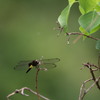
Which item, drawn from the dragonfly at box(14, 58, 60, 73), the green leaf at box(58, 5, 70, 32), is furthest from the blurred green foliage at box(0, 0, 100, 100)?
the green leaf at box(58, 5, 70, 32)

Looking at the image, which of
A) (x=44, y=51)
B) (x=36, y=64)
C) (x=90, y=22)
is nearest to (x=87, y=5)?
(x=90, y=22)

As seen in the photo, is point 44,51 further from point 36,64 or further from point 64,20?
point 64,20

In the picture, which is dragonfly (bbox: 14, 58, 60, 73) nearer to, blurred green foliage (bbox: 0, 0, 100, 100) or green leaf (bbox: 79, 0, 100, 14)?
green leaf (bbox: 79, 0, 100, 14)

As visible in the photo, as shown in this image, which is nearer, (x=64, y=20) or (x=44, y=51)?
(x=64, y=20)

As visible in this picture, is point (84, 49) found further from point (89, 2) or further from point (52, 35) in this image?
point (89, 2)

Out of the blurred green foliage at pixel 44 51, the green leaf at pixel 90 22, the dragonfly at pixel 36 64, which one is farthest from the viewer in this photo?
the blurred green foliage at pixel 44 51

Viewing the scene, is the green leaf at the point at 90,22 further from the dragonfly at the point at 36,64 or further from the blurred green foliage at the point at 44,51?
the blurred green foliage at the point at 44,51

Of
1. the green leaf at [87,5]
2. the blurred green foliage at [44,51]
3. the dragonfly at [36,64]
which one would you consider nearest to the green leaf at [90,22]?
the green leaf at [87,5]

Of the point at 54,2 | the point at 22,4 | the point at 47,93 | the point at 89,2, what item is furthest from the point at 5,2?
the point at 89,2

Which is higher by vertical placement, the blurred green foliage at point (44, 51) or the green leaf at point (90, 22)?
the green leaf at point (90, 22)
